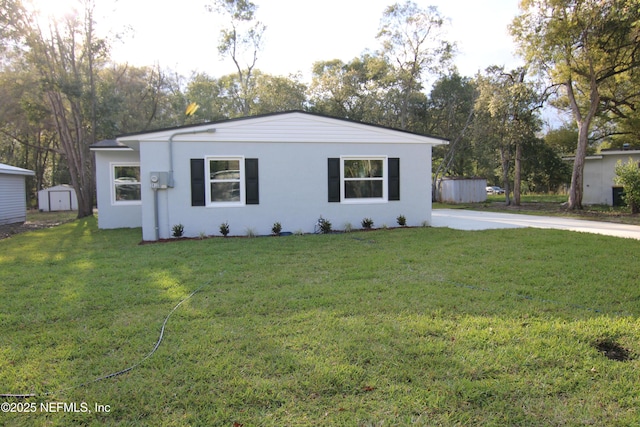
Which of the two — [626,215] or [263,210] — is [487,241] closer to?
[263,210]

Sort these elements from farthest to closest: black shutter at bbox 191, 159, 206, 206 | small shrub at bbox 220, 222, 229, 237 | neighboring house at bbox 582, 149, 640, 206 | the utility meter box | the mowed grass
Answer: neighboring house at bbox 582, 149, 640, 206 → small shrub at bbox 220, 222, 229, 237 → black shutter at bbox 191, 159, 206, 206 → the utility meter box → the mowed grass

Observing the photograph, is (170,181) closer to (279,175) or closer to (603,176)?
(279,175)

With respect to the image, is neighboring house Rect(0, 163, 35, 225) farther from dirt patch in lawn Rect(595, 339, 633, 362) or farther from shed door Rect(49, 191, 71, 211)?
dirt patch in lawn Rect(595, 339, 633, 362)

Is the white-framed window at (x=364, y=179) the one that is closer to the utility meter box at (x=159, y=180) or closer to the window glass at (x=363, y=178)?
the window glass at (x=363, y=178)

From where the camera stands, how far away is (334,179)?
1034 centimetres

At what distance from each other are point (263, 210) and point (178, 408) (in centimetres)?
773

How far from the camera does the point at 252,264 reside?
249 inches

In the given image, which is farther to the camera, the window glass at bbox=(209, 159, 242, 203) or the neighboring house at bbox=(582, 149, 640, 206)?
the neighboring house at bbox=(582, 149, 640, 206)

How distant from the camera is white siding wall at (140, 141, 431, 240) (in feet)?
31.3

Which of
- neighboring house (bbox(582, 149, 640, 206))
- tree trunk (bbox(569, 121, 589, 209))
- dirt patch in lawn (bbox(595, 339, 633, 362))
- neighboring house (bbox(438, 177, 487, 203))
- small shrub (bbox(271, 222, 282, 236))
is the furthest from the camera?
neighboring house (bbox(438, 177, 487, 203))

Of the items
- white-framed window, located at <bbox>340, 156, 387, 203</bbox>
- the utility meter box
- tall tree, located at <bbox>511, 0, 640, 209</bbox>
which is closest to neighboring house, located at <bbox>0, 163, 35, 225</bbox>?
the utility meter box

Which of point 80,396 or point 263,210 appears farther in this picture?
point 263,210

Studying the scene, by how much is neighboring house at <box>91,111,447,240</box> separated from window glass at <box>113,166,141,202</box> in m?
2.49

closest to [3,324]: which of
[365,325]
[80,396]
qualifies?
[80,396]
